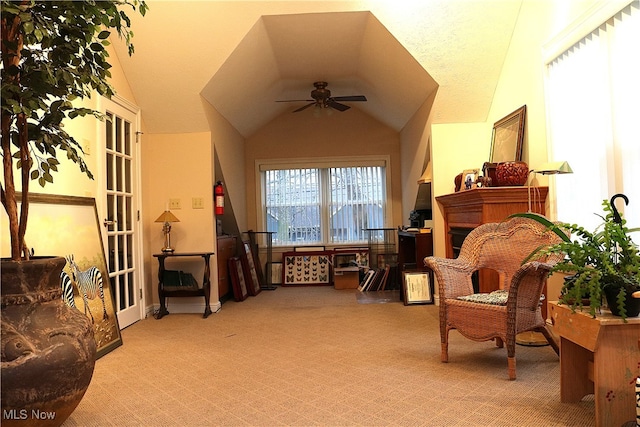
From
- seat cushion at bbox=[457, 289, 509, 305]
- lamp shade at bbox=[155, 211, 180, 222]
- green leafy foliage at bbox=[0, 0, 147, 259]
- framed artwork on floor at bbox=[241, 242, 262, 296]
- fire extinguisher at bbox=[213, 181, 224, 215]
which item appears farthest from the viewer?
framed artwork on floor at bbox=[241, 242, 262, 296]

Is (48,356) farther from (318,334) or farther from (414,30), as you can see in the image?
(414,30)

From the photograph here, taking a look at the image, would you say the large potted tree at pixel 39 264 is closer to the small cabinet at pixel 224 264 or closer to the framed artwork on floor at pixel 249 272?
the small cabinet at pixel 224 264

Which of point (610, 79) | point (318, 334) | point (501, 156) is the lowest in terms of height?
point (318, 334)

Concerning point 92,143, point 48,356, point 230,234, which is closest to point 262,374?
point 48,356

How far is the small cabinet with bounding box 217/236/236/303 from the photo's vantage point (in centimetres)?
519

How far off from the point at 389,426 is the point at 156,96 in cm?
380

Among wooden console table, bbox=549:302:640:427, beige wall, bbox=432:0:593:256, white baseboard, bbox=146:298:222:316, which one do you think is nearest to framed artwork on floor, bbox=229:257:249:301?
white baseboard, bbox=146:298:222:316

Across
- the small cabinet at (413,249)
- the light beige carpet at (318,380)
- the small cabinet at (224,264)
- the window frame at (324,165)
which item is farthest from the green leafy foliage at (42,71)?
the window frame at (324,165)

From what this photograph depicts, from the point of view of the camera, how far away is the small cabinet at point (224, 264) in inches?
204

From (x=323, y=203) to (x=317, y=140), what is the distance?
99 cm

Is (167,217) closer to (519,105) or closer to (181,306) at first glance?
(181,306)

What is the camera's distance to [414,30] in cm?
412

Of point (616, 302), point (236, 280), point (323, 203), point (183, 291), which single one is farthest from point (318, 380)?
point (323, 203)

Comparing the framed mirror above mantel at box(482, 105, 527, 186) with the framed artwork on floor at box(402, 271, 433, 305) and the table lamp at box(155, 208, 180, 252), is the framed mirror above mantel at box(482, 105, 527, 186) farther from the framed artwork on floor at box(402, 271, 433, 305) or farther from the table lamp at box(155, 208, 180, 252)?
the table lamp at box(155, 208, 180, 252)
